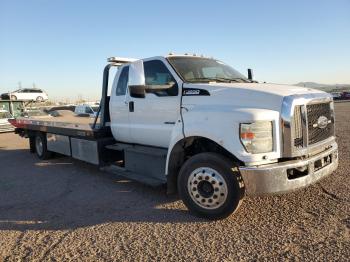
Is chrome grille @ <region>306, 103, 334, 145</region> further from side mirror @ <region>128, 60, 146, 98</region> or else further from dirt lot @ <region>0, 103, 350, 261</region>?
side mirror @ <region>128, 60, 146, 98</region>

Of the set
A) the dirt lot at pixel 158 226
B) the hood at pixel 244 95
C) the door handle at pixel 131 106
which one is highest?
the hood at pixel 244 95

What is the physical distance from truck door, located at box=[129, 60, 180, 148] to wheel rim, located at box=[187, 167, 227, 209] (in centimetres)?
112

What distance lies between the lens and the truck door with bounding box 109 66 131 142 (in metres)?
6.37

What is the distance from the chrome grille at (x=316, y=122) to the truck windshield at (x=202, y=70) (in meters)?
1.36

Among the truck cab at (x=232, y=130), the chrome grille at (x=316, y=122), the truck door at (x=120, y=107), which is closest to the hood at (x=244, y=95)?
the truck cab at (x=232, y=130)

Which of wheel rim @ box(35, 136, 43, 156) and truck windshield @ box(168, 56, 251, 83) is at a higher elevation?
truck windshield @ box(168, 56, 251, 83)

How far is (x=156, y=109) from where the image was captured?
5.55m

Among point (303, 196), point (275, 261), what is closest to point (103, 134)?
point (303, 196)

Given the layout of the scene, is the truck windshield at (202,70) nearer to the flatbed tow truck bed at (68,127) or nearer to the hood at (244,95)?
→ the hood at (244,95)

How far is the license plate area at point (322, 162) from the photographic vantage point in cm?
445

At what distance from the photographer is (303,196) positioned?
5.11 m

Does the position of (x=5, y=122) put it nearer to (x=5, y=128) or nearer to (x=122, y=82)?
(x=5, y=128)

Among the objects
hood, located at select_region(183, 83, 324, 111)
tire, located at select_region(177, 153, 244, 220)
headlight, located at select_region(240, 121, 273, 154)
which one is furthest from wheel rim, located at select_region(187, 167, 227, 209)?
hood, located at select_region(183, 83, 324, 111)

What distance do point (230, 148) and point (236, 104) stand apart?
0.65 metres
